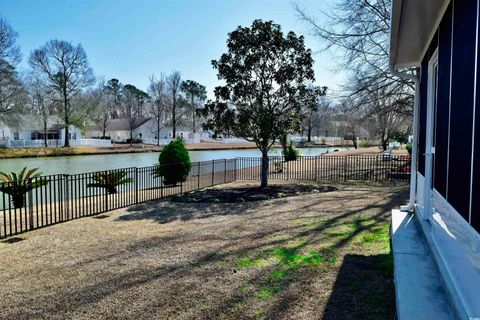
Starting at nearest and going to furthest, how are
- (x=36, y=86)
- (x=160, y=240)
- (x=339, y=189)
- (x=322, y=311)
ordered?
(x=322, y=311) < (x=160, y=240) < (x=339, y=189) < (x=36, y=86)

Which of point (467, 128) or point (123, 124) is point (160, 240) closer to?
point (467, 128)

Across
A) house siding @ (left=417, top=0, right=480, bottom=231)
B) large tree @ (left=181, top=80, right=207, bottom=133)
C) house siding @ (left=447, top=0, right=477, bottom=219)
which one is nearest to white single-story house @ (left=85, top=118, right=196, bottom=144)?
large tree @ (left=181, top=80, right=207, bottom=133)

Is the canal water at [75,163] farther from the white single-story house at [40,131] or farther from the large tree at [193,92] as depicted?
the large tree at [193,92]

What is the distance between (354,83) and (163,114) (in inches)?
2189

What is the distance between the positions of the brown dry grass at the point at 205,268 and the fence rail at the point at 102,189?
737mm

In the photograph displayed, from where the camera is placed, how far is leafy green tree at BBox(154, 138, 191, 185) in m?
13.9

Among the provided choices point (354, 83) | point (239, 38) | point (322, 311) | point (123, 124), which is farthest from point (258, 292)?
point (123, 124)

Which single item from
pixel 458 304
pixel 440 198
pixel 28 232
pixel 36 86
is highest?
Answer: pixel 36 86

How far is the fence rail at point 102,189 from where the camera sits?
26.1 feet

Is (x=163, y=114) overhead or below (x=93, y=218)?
overhead

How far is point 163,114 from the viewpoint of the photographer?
6731 cm

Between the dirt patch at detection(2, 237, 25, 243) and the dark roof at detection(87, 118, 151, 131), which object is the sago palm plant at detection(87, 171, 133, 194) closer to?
the dirt patch at detection(2, 237, 25, 243)

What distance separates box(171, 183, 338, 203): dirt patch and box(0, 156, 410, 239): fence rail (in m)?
0.99

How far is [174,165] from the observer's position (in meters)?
13.9
